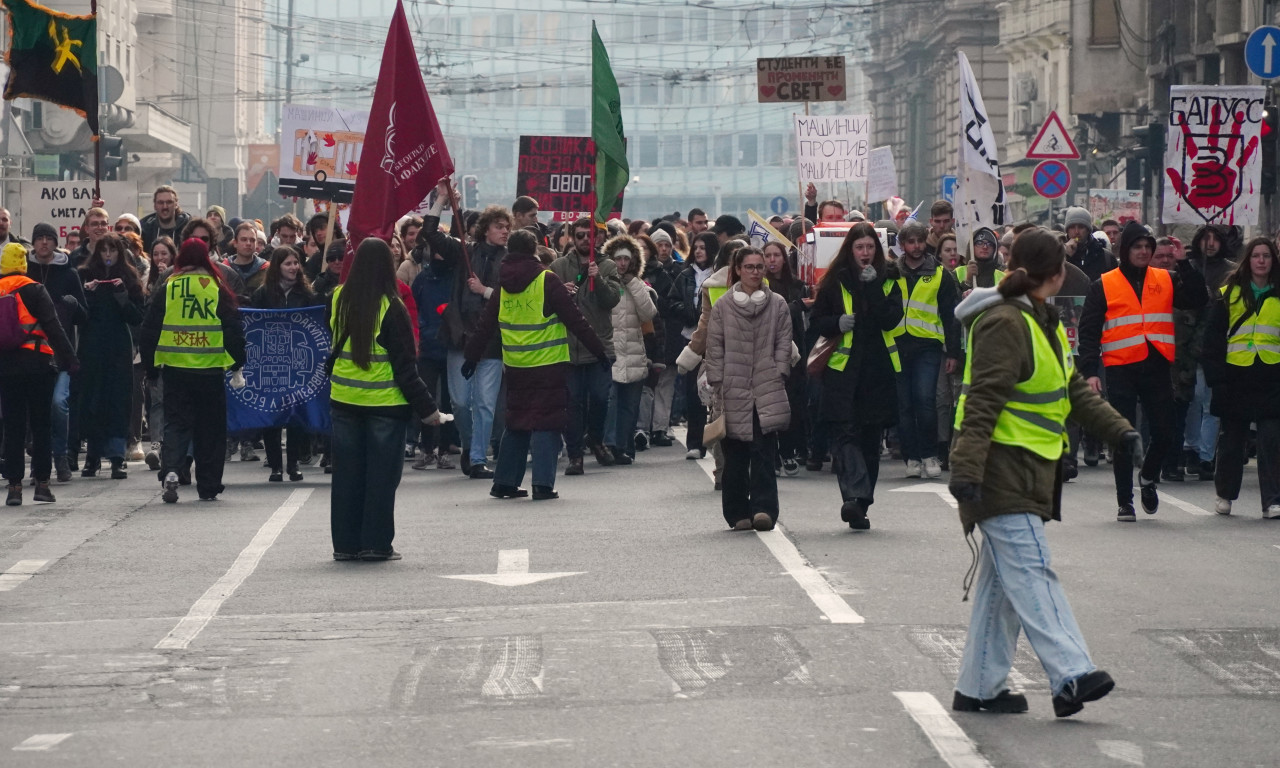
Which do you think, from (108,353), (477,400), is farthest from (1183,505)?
(108,353)

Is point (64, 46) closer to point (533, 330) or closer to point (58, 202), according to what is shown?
point (58, 202)

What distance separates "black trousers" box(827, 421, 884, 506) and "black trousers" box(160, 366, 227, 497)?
4506 millimetres

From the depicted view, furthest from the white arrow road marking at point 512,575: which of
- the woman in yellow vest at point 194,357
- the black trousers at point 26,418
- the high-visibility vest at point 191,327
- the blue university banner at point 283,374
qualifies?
the blue university banner at point 283,374

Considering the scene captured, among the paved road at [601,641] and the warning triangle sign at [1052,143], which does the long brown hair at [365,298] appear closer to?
the paved road at [601,641]

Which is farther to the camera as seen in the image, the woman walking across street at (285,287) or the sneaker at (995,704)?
the woman walking across street at (285,287)

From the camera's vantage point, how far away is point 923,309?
16.8 meters

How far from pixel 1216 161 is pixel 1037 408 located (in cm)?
1276

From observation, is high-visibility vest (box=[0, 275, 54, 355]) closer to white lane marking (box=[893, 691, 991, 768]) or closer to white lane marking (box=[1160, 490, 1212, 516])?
white lane marking (box=[1160, 490, 1212, 516])

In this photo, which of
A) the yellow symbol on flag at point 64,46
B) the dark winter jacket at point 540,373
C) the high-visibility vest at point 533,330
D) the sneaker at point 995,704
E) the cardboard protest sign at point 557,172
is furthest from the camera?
the cardboard protest sign at point 557,172

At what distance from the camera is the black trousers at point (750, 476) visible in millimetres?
13156

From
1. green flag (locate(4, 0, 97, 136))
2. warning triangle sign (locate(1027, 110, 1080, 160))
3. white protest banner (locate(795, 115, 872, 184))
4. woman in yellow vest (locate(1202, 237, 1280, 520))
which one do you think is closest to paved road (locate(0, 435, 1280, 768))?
woman in yellow vest (locate(1202, 237, 1280, 520))

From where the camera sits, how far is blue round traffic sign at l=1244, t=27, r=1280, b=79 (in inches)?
827

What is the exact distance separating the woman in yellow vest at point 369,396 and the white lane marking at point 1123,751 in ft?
19.0

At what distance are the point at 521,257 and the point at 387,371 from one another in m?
3.28
